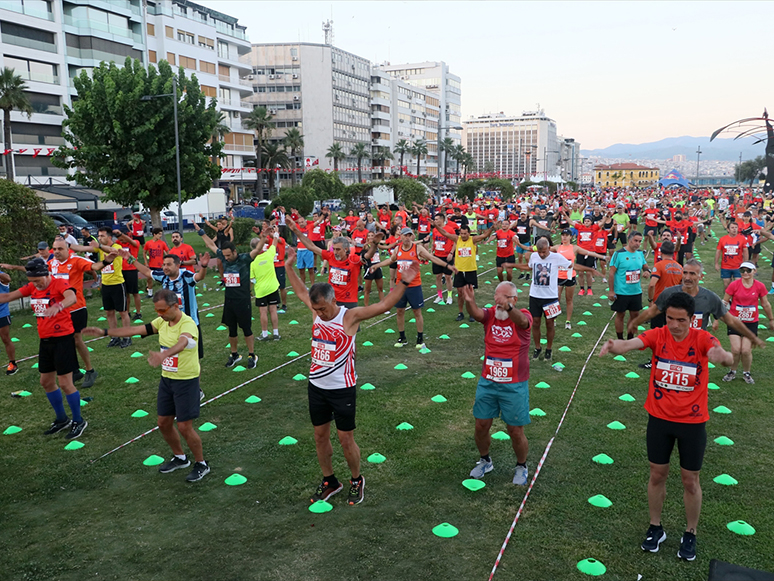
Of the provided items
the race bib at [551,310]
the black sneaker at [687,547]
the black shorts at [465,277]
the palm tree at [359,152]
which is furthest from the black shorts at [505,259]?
the palm tree at [359,152]

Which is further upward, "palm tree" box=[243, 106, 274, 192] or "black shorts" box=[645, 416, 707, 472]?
"palm tree" box=[243, 106, 274, 192]

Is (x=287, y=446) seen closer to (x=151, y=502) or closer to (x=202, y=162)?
(x=151, y=502)

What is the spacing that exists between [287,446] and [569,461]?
2.90m

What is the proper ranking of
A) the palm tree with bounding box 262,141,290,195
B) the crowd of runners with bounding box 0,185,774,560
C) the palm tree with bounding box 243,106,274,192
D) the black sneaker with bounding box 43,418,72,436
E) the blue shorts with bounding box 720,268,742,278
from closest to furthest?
1. the crowd of runners with bounding box 0,185,774,560
2. the black sneaker with bounding box 43,418,72,436
3. the blue shorts with bounding box 720,268,742,278
4. the palm tree with bounding box 243,106,274,192
5. the palm tree with bounding box 262,141,290,195

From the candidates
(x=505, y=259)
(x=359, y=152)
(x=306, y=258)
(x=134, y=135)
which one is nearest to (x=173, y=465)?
(x=306, y=258)

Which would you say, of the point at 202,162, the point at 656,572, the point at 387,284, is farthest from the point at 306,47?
the point at 656,572

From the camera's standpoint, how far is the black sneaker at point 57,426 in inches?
268

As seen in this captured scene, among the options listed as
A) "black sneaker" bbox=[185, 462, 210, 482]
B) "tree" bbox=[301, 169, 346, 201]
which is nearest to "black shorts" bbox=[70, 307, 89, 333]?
"black sneaker" bbox=[185, 462, 210, 482]

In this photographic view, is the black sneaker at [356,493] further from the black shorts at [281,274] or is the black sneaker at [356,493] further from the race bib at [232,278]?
the black shorts at [281,274]

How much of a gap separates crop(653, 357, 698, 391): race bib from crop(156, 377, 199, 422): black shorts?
3.96 meters

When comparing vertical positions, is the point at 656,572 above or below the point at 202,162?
below

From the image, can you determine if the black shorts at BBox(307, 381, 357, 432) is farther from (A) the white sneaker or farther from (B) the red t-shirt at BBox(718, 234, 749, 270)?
(B) the red t-shirt at BBox(718, 234, 749, 270)

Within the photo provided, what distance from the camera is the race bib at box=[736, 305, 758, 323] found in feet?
26.8

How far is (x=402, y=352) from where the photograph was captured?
32.9 ft
